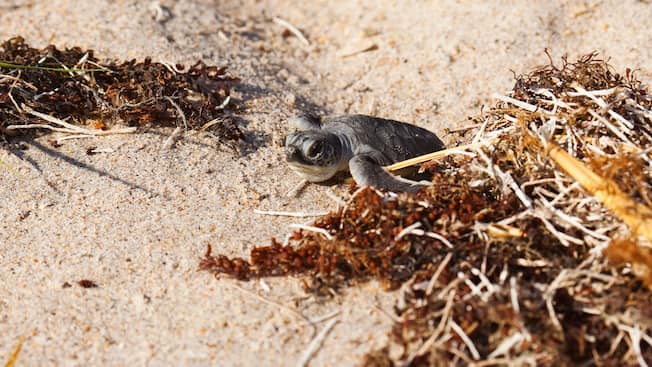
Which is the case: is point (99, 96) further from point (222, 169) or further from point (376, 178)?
point (376, 178)

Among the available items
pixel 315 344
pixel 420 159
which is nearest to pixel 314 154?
pixel 420 159

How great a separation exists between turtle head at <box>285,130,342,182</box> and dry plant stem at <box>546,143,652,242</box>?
1028mm

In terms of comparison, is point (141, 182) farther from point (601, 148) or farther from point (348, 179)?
point (601, 148)

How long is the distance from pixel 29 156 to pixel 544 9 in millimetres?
3569

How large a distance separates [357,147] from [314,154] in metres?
0.28

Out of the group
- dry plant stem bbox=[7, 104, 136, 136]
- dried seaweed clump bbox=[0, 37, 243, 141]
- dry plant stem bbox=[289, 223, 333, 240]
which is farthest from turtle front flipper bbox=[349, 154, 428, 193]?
dry plant stem bbox=[7, 104, 136, 136]

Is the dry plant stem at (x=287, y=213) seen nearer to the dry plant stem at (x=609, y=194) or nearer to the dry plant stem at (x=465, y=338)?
the dry plant stem at (x=465, y=338)

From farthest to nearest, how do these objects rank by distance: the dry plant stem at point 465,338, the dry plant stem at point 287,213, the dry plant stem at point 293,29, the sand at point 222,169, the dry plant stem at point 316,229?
the dry plant stem at point 293,29 < the dry plant stem at point 287,213 < the dry plant stem at point 316,229 < the sand at point 222,169 < the dry plant stem at point 465,338

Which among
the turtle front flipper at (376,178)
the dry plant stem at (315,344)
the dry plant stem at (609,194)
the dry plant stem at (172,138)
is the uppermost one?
the dry plant stem at (609,194)

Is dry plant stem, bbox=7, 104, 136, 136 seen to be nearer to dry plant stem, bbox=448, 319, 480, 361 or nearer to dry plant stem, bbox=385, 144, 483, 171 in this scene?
dry plant stem, bbox=385, 144, 483, 171

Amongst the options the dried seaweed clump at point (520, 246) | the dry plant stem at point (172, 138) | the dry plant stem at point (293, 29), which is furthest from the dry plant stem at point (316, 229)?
the dry plant stem at point (293, 29)

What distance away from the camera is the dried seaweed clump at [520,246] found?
226 centimetres

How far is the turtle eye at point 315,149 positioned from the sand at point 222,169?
0.75 feet

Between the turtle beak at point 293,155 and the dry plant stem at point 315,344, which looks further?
the turtle beak at point 293,155
